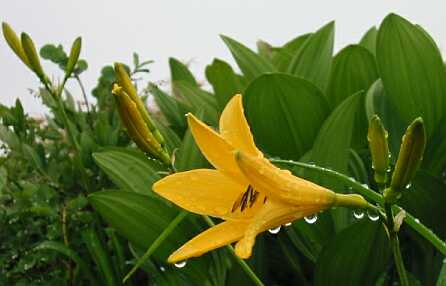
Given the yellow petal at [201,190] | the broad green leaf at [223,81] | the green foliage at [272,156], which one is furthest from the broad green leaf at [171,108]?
the yellow petal at [201,190]

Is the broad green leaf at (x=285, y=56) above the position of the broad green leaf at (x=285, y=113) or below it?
above

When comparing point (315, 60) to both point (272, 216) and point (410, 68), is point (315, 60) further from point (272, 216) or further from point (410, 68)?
point (272, 216)

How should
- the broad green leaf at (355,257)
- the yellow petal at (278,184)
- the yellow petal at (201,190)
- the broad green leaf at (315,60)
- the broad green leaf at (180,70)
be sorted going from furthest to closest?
the broad green leaf at (180,70), the broad green leaf at (315,60), the broad green leaf at (355,257), the yellow petal at (201,190), the yellow petal at (278,184)

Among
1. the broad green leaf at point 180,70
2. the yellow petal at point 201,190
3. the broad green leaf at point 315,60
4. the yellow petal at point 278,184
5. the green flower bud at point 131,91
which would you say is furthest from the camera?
the broad green leaf at point 180,70

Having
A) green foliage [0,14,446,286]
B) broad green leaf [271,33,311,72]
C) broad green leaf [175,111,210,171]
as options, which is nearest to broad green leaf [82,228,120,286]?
green foliage [0,14,446,286]

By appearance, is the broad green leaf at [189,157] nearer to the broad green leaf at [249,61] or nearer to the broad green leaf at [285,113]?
the broad green leaf at [285,113]

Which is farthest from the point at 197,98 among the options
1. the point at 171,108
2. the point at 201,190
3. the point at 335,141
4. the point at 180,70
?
the point at 201,190

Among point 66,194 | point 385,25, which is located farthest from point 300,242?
point 66,194
